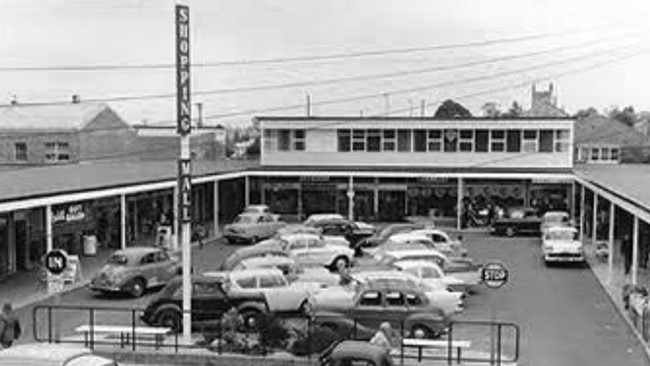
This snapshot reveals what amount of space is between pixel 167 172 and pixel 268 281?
19.6 m

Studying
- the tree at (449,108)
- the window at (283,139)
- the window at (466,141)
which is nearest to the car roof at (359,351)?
the window at (466,141)

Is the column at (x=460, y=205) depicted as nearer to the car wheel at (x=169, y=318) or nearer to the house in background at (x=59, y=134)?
the car wheel at (x=169, y=318)

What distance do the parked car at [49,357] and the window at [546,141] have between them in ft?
127

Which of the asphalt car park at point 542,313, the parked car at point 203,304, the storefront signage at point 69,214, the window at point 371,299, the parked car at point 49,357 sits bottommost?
the asphalt car park at point 542,313

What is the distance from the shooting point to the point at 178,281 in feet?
73.0

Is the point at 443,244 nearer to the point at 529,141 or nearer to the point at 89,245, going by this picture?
the point at 89,245

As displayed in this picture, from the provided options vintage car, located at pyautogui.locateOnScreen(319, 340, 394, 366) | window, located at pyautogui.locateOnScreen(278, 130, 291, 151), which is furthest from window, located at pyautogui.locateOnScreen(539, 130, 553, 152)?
vintage car, located at pyautogui.locateOnScreen(319, 340, 394, 366)

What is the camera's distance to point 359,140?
5138cm

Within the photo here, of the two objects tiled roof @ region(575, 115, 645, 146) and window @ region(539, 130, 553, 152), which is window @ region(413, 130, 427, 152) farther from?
tiled roof @ region(575, 115, 645, 146)

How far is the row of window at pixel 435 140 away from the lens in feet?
163

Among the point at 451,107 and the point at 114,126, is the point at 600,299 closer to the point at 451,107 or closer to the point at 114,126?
the point at 114,126

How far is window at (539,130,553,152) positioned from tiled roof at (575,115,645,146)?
37381 millimetres

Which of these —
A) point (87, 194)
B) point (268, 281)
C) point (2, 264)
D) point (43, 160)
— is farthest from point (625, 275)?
point (43, 160)

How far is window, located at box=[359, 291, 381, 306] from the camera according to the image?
21.1 meters
